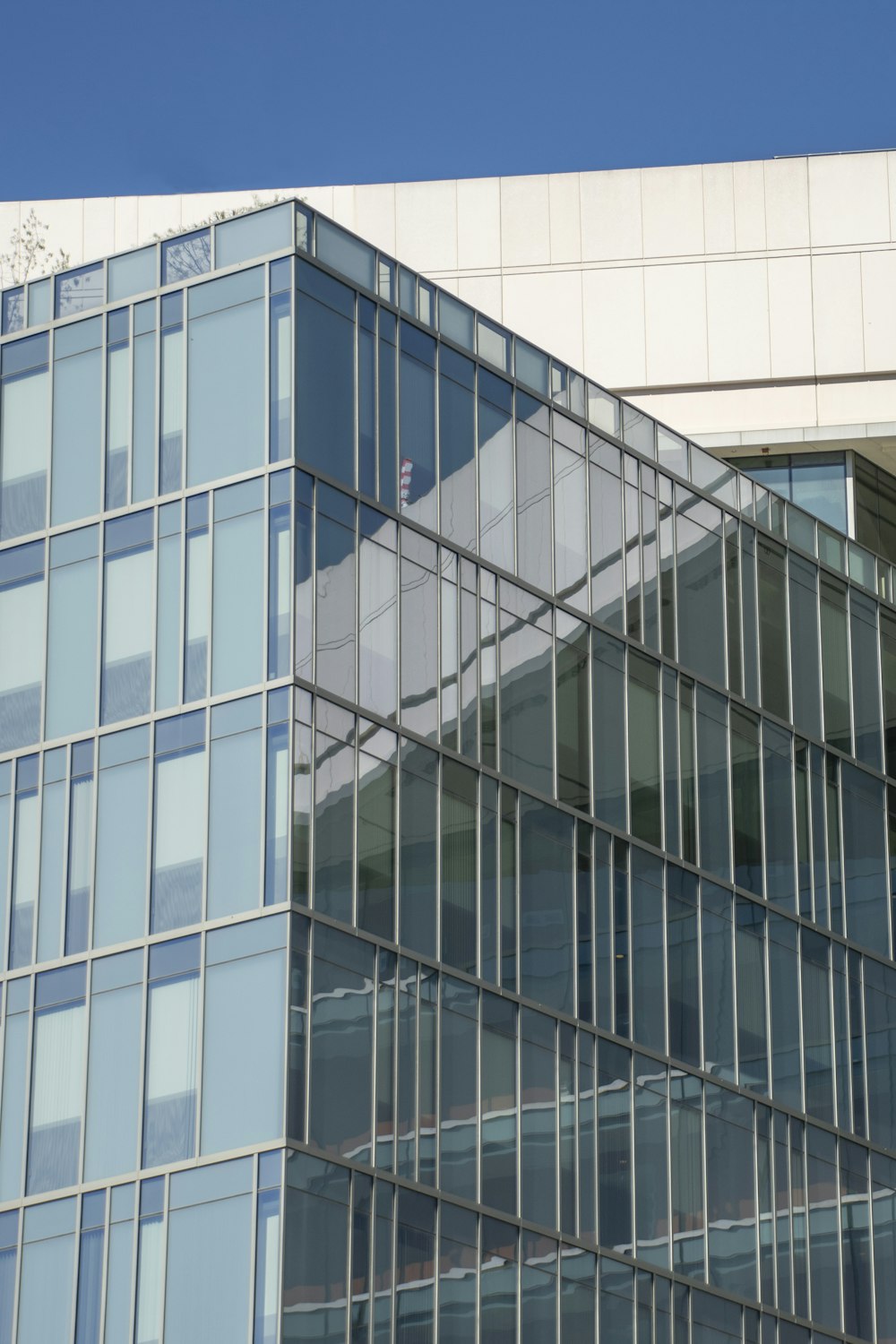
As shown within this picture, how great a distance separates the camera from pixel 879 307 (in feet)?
204

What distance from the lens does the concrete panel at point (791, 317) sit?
6206 centimetres

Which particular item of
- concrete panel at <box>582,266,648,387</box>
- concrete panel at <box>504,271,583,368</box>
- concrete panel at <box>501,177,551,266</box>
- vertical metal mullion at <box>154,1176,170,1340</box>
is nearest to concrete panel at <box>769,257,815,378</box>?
concrete panel at <box>582,266,648,387</box>

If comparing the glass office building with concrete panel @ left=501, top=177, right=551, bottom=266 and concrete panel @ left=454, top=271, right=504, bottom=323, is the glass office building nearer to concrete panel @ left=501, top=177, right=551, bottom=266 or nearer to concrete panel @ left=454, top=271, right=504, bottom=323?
concrete panel @ left=454, top=271, right=504, bottom=323

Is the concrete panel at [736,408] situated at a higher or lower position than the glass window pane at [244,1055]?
higher

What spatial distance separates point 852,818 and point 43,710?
18.7 metres

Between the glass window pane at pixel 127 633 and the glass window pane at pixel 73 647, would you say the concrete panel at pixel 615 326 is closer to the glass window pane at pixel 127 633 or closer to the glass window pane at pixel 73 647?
the glass window pane at pixel 73 647

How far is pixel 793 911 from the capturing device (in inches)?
1928

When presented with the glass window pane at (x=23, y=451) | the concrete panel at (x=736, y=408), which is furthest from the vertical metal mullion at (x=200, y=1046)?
the concrete panel at (x=736, y=408)

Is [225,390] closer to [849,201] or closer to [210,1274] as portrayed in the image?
[210,1274]

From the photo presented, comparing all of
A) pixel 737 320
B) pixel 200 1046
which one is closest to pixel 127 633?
pixel 200 1046

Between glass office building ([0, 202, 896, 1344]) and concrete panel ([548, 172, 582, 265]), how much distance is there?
15898 mm

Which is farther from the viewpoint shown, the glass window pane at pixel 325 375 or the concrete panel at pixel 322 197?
the concrete panel at pixel 322 197

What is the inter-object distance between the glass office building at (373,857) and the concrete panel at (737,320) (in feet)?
44.8

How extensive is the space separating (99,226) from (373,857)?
33.5 meters
